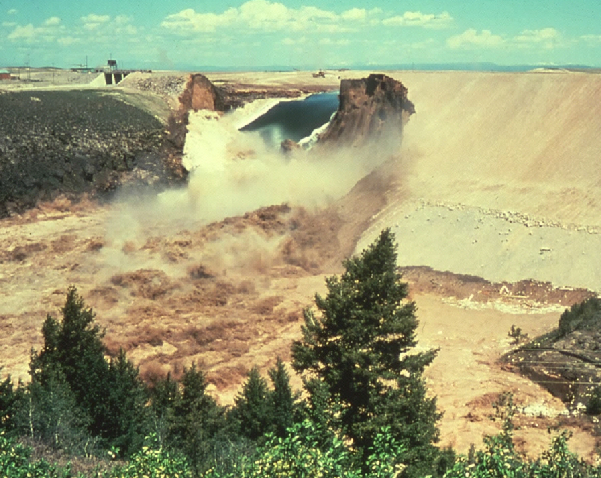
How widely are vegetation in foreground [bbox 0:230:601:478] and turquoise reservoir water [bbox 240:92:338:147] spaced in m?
23.0

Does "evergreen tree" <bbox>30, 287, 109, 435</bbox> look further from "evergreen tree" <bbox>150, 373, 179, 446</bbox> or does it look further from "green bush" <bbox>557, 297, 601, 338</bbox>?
"green bush" <bbox>557, 297, 601, 338</bbox>

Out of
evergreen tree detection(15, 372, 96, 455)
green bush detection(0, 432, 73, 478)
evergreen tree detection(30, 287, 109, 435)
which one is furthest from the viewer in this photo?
evergreen tree detection(30, 287, 109, 435)

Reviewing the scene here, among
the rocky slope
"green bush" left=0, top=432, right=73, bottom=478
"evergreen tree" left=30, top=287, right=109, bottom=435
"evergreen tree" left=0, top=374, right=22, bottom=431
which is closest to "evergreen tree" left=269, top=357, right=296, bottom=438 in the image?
"evergreen tree" left=30, top=287, right=109, bottom=435

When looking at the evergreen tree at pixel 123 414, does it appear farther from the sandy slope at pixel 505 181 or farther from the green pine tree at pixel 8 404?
the sandy slope at pixel 505 181

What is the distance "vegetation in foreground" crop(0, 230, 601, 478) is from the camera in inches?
392

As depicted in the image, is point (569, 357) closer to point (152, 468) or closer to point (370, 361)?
point (370, 361)

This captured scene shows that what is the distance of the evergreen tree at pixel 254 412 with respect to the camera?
12.0 metres

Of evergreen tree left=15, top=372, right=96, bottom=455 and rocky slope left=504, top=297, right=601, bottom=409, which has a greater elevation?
evergreen tree left=15, top=372, right=96, bottom=455

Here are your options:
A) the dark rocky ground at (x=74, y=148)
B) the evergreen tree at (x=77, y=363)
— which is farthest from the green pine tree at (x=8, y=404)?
the dark rocky ground at (x=74, y=148)

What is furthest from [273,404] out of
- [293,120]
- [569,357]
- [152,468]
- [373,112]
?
[293,120]

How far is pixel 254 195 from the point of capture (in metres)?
30.7

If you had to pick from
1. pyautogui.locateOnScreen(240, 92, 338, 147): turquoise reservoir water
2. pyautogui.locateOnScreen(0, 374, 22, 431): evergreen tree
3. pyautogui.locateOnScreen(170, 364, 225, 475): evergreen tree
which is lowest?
pyautogui.locateOnScreen(170, 364, 225, 475): evergreen tree

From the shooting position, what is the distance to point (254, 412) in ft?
40.1

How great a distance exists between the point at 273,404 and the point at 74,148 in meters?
27.4
